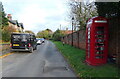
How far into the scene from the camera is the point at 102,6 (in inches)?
287

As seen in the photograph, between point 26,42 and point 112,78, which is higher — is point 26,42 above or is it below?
above

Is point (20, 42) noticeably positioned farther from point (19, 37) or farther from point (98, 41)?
point (98, 41)

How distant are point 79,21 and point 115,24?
14924 mm

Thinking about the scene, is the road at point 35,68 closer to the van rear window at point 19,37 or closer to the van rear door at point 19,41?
the van rear door at point 19,41

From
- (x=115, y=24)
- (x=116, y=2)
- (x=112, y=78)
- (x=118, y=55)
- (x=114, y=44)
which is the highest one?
(x=116, y=2)

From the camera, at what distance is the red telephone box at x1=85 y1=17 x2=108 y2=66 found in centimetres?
722

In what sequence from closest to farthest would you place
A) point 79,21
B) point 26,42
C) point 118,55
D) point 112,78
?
1. point 112,78
2. point 118,55
3. point 26,42
4. point 79,21

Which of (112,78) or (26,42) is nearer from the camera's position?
(112,78)

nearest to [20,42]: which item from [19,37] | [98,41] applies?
[19,37]

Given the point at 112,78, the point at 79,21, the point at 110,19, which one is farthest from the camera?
the point at 79,21

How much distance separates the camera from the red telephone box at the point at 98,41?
23.7ft

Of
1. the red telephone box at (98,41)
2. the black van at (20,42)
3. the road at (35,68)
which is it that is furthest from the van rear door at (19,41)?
the red telephone box at (98,41)

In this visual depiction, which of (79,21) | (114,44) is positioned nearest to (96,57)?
(114,44)

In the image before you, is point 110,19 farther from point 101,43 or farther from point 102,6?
point 101,43
